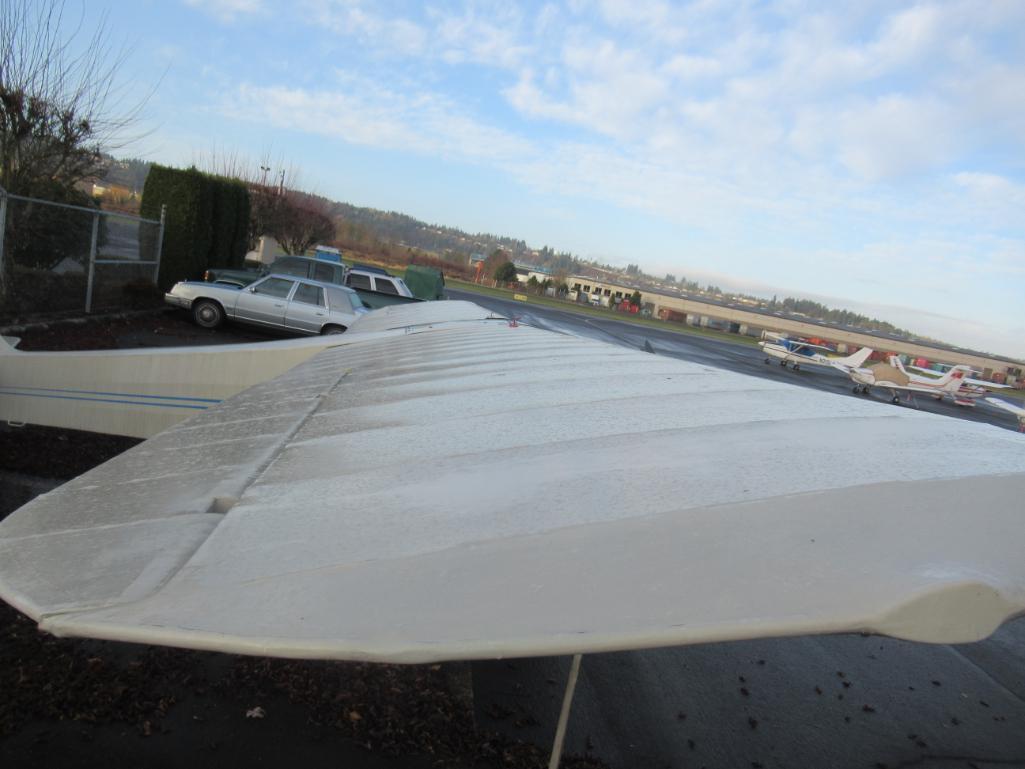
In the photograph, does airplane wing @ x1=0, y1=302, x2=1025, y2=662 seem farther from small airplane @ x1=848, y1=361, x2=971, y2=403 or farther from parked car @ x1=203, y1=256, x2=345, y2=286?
small airplane @ x1=848, y1=361, x2=971, y2=403

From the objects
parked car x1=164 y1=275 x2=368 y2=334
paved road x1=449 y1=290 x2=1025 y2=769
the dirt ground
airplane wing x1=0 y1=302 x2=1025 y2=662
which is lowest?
the dirt ground

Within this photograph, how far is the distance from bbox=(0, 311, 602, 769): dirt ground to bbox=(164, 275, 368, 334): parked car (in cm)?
1283

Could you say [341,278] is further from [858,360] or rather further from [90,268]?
[858,360]

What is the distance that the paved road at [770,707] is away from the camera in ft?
13.7

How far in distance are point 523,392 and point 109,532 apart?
1.77m

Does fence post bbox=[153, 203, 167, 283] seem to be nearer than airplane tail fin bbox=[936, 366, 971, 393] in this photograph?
Yes

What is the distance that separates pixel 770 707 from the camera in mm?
4734

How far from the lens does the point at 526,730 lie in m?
4.14

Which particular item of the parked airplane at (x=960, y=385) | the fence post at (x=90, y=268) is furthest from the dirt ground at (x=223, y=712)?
the parked airplane at (x=960, y=385)

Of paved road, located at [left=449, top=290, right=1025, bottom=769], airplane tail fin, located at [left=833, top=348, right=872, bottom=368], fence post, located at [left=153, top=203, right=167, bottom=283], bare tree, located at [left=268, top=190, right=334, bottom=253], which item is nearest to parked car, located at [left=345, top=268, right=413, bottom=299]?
fence post, located at [left=153, top=203, right=167, bottom=283]

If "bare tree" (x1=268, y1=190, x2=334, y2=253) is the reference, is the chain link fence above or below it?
below

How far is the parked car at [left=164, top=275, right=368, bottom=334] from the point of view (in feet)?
55.8

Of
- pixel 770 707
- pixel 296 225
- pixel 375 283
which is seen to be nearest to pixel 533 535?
pixel 770 707

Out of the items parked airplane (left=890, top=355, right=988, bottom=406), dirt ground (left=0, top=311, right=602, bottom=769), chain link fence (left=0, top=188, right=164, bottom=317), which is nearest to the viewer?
dirt ground (left=0, top=311, right=602, bottom=769)
